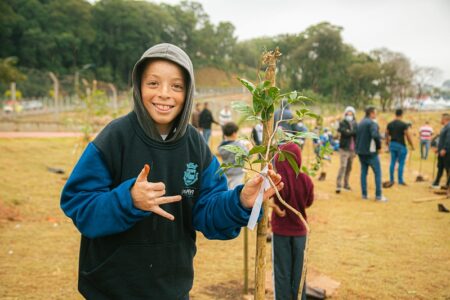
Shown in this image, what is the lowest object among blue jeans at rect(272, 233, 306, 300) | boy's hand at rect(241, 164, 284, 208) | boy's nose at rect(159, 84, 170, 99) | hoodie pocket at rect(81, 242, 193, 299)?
blue jeans at rect(272, 233, 306, 300)

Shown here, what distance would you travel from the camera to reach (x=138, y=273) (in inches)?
68.3

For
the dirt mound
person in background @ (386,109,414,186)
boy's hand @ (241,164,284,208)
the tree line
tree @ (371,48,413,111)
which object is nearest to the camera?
boy's hand @ (241,164,284,208)

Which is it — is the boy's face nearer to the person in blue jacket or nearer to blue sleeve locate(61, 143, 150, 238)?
the person in blue jacket

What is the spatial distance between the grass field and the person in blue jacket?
7.97ft

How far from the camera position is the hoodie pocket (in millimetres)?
1720

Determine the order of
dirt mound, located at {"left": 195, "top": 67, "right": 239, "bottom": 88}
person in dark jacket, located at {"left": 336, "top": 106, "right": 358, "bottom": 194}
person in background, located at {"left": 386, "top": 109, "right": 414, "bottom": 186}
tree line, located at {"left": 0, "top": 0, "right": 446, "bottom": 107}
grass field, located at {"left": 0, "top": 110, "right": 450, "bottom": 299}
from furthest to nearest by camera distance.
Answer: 1. dirt mound, located at {"left": 195, "top": 67, "right": 239, "bottom": 88}
2. tree line, located at {"left": 0, "top": 0, "right": 446, "bottom": 107}
3. person in background, located at {"left": 386, "top": 109, "right": 414, "bottom": 186}
4. person in dark jacket, located at {"left": 336, "top": 106, "right": 358, "bottom": 194}
5. grass field, located at {"left": 0, "top": 110, "right": 450, "bottom": 299}

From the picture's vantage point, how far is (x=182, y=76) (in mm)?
1869

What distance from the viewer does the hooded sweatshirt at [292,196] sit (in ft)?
10.4

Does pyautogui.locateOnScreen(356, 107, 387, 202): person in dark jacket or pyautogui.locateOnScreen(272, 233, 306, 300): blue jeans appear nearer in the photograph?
pyautogui.locateOnScreen(272, 233, 306, 300): blue jeans

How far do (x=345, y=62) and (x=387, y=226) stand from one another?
3354 cm

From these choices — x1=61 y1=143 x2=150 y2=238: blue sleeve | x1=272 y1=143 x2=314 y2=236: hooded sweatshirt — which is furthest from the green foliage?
x1=272 y1=143 x2=314 y2=236: hooded sweatshirt

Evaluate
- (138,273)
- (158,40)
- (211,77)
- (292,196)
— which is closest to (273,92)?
(138,273)

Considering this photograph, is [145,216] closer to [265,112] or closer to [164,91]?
[164,91]

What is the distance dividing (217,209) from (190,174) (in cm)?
22
